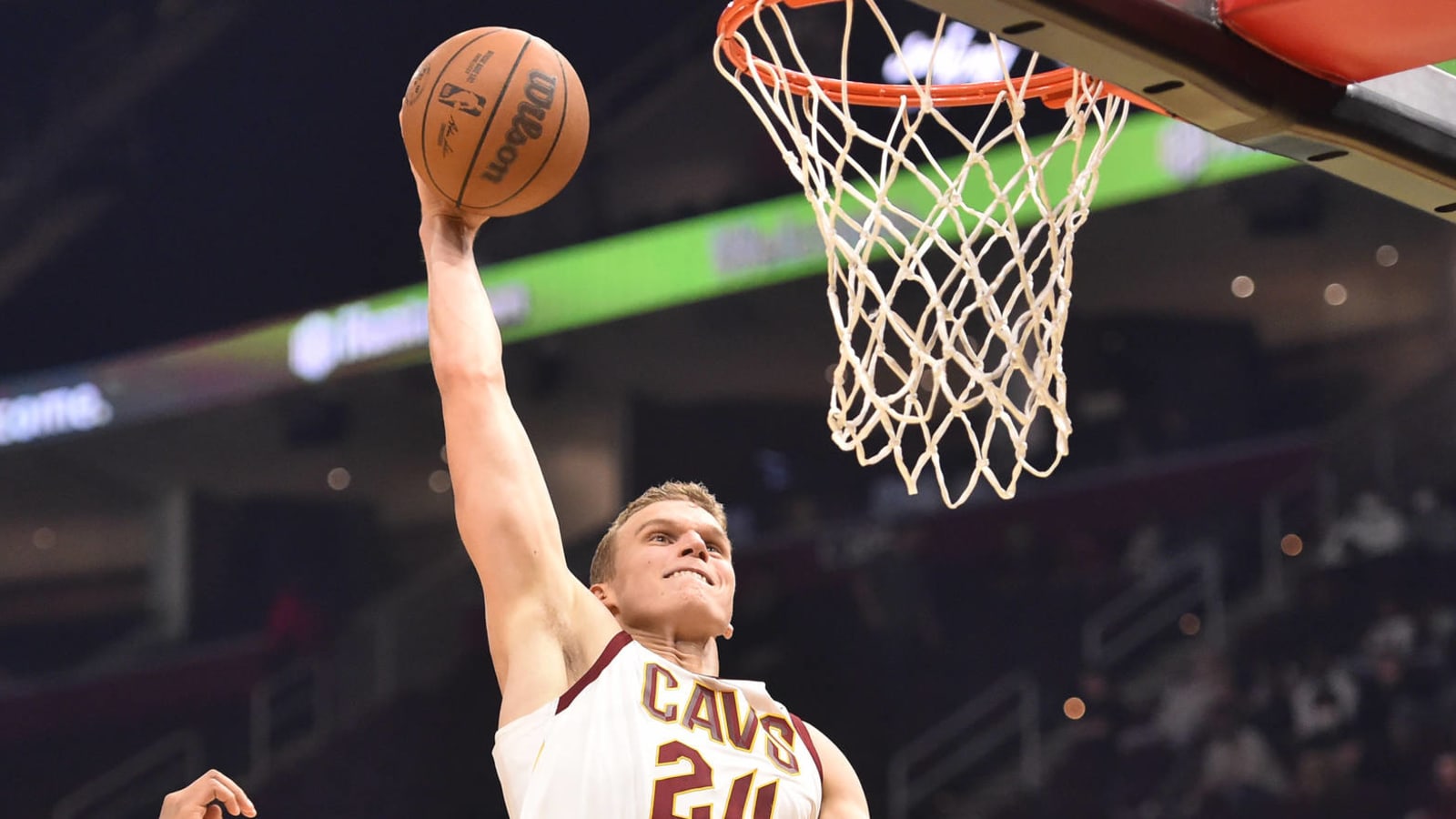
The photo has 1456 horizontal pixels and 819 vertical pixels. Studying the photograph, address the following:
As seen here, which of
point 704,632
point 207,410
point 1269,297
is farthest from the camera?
point 207,410

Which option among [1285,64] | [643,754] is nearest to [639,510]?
[643,754]

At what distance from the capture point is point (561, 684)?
96.7 inches

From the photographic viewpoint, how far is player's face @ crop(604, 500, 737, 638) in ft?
8.91

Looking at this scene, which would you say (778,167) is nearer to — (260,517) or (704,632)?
(260,517)

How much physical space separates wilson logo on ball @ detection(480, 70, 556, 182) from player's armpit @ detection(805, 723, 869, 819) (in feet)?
3.28

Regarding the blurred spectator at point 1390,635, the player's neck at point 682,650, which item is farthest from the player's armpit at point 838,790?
the blurred spectator at point 1390,635

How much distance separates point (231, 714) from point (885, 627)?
3.04 meters

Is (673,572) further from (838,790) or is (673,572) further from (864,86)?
(864,86)

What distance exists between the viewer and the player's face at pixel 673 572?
271 centimetres

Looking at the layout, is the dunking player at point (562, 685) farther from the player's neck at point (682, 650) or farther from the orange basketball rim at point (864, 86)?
the orange basketball rim at point (864, 86)

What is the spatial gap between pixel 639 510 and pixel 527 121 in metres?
0.68

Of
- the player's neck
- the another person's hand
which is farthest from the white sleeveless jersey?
the another person's hand

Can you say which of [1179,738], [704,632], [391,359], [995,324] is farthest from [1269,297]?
[704,632]

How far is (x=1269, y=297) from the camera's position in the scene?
23.6 feet
